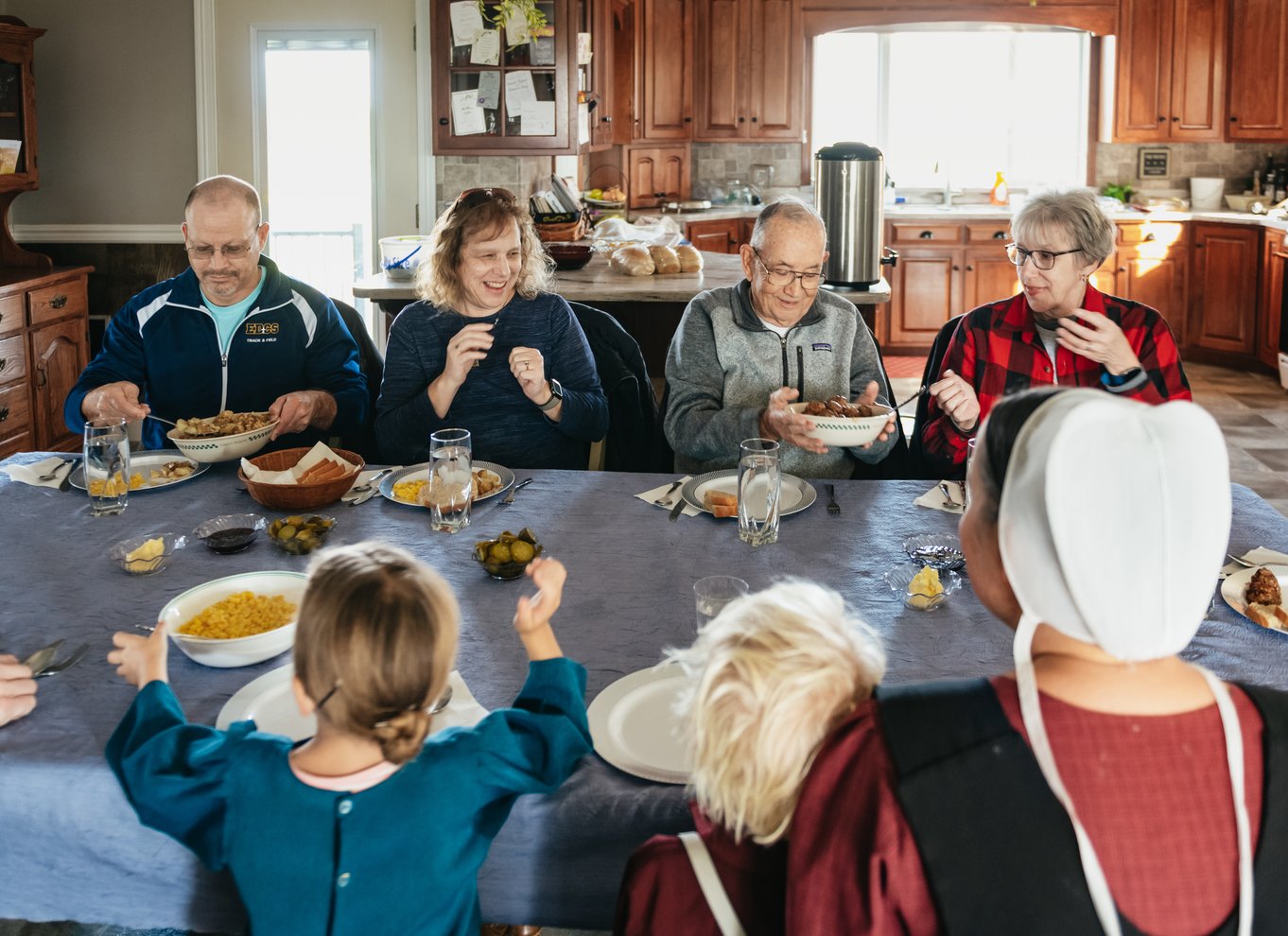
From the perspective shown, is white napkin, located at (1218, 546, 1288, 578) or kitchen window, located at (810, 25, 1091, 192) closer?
white napkin, located at (1218, 546, 1288, 578)

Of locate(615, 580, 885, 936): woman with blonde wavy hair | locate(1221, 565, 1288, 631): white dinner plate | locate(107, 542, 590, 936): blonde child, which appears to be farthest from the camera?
locate(1221, 565, 1288, 631): white dinner plate

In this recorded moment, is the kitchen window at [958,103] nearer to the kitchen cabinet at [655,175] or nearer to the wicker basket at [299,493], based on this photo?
the kitchen cabinet at [655,175]

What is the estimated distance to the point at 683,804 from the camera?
127cm

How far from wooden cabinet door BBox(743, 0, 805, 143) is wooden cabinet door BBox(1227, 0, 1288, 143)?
104 inches

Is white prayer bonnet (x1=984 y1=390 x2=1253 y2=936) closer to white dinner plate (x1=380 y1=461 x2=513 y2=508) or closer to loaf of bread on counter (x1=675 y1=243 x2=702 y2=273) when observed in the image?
white dinner plate (x1=380 y1=461 x2=513 y2=508)

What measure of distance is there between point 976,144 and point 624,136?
2722mm

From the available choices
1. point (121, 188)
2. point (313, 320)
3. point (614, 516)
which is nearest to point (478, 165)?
point (121, 188)

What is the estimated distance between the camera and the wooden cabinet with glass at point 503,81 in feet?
17.0

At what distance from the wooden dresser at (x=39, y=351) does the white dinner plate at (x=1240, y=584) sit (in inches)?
170

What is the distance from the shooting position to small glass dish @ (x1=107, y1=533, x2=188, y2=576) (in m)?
1.84

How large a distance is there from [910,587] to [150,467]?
59.9 inches

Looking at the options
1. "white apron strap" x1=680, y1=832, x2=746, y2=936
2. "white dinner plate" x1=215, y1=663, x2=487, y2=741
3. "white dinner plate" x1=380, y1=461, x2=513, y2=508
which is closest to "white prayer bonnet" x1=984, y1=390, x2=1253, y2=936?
"white apron strap" x1=680, y1=832, x2=746, y2=936

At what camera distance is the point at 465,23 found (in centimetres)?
516

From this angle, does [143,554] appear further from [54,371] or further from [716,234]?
[716,234]
